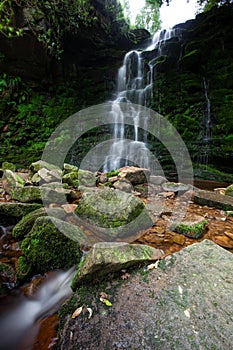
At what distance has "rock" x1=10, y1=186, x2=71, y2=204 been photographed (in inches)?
108

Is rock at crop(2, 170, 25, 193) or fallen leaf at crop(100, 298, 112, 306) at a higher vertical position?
rock at crop(2, 170, 25, 193)

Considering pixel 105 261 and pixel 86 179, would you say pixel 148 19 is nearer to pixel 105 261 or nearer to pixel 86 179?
pixel 86 179

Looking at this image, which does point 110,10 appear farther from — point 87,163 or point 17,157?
point 17,157

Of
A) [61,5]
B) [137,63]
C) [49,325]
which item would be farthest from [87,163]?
[49,325]

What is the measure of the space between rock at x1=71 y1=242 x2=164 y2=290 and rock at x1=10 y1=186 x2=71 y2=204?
5.23 ft

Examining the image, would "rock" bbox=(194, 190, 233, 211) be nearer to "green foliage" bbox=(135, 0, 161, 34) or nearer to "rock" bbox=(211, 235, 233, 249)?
"rock" bbox=(211, 235, 233, 249)

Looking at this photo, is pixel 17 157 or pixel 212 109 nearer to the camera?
pixel 17 157

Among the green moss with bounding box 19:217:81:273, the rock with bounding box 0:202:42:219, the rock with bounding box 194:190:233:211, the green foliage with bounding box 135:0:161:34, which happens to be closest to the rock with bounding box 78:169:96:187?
the rock with bounding box 0:202:42:219

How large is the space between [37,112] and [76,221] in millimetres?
8524

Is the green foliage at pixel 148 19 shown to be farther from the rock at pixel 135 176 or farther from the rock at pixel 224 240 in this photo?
the rock at pixel 224 240

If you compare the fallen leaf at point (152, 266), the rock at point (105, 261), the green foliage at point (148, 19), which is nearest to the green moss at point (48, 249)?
the rock at point (105, 261)

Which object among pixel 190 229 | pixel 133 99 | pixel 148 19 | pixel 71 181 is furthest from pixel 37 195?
pixel 148 19

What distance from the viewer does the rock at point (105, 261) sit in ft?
4.20

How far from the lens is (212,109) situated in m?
8.59
